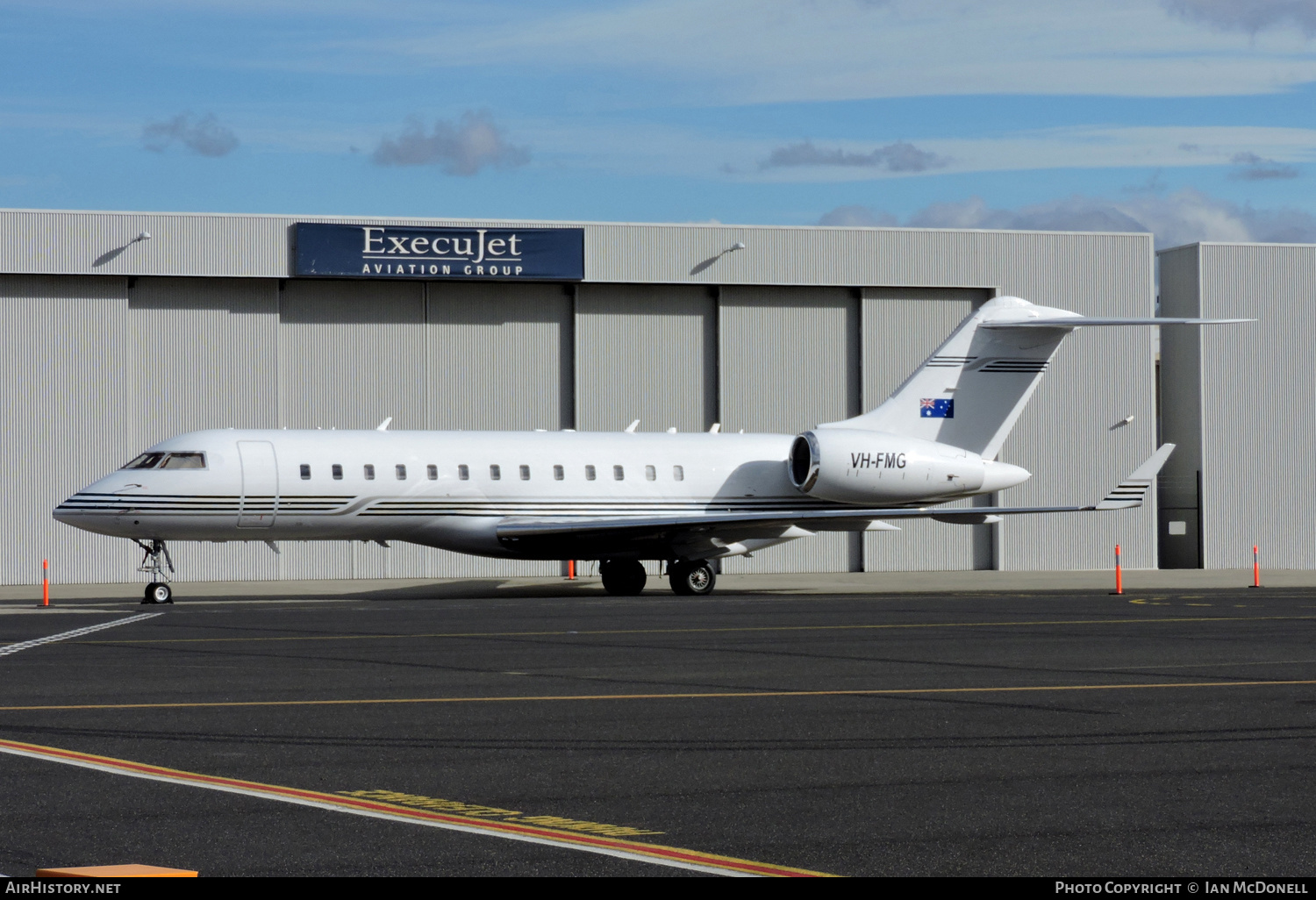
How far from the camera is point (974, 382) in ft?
105

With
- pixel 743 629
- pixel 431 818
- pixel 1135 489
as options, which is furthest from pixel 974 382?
pixel 431 818

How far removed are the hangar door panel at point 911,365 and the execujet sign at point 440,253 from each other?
8199 millimetres

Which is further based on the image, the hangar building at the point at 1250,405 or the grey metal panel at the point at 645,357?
the hangar building at the point at 1250,405

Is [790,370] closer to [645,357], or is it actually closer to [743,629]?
[645,357]

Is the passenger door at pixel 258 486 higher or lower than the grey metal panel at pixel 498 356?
lower

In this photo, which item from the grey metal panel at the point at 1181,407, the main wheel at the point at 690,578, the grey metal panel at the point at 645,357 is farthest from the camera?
the grey metal panel at the point at 1181,407

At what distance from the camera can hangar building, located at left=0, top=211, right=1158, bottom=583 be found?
3491 centimetres

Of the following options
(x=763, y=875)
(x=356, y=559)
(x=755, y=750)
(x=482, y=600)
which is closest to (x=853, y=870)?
(x=763, y=875)

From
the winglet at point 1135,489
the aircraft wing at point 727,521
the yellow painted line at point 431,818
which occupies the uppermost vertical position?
the winglet at point 1135,489

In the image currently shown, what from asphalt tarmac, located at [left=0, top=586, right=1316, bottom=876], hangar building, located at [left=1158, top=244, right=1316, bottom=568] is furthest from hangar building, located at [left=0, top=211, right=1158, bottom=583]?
asphalt tarmac, located at [left=0, top=586, right=1316, bottom=876]

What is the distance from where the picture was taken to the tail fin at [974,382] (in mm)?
31797

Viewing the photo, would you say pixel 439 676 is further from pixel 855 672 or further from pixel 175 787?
pixel 175 787

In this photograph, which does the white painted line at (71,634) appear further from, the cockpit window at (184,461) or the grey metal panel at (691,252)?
the grey metal panel at (691,252)

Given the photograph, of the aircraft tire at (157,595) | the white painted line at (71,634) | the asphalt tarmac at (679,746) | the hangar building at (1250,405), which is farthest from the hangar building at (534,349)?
the asphalt tarmac at (679,746)
